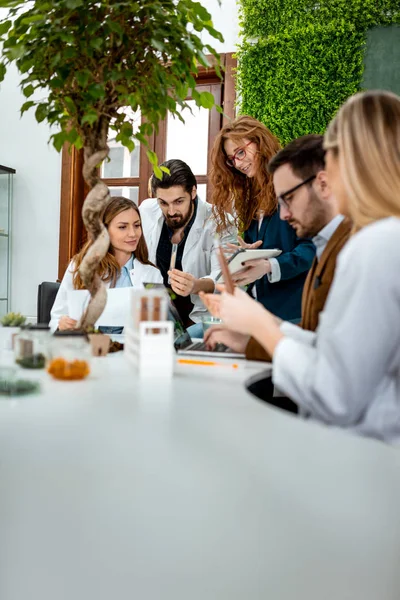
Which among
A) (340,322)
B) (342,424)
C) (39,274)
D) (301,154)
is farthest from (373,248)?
(39,274)

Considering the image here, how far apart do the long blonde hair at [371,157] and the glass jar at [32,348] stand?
2.38 feet

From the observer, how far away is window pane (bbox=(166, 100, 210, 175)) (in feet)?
15.0

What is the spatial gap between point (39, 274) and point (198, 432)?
14.0 feet

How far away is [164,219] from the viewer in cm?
327

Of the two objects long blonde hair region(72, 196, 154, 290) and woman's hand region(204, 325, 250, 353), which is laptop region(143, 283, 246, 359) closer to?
woman's hand region(204, 325, 250, 353)

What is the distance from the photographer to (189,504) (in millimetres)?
911

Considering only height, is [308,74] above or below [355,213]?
above

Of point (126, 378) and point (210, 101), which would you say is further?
point (210, 101)

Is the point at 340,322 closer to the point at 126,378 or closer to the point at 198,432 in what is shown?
the point at 198,432

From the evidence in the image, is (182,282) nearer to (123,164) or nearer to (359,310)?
(359,310)

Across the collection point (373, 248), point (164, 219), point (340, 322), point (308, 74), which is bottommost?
point (340, 322)

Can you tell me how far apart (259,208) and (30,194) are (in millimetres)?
2848

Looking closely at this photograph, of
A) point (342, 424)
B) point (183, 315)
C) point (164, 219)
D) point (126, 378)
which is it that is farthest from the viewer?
point (164, 219)

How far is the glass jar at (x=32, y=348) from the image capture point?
129cm
